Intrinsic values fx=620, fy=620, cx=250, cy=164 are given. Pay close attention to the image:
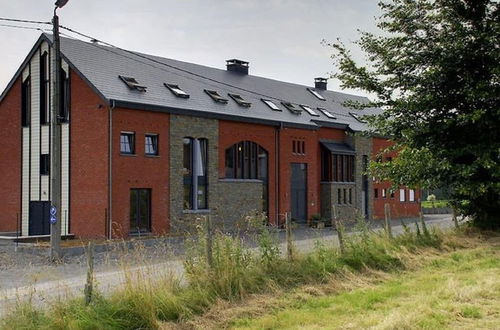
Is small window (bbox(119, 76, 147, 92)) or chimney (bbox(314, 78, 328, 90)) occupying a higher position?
chimney (bbox(314, 78, 328, 90))

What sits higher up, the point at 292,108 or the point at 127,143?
the point at 292,108

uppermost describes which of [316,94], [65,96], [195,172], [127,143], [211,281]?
[316,94]

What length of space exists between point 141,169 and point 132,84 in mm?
3560

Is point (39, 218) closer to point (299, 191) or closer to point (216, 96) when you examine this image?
point (216, 96)

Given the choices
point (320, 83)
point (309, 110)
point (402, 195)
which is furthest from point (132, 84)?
point (402, 195)

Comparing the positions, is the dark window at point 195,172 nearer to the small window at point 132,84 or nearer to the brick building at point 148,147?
the brick building at point 148,147

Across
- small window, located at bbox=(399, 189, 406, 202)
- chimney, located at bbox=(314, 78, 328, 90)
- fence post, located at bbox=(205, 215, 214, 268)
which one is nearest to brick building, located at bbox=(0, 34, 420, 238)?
small window, located at bbox=(399, 189, 406, 202)

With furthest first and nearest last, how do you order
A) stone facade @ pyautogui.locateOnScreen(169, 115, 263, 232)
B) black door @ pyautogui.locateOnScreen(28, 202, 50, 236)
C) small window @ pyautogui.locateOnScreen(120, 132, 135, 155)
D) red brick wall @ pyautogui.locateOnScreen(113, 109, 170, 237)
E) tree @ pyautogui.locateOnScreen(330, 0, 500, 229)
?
black door @ pyautogui.locateOnScreen(28, 202, 50, 236) < stone facade @ pyautogui.locateOnScreen(169, 115, 263, 232) < small window @ pyautogui.locateOnScreen(120, 132, 135, 155) < red brick wall @ pyautogui.locateOnScreen(113, 109, 170, 237) < tree @ pyautogui.locateOnScreen(330, 0, 500, 229)

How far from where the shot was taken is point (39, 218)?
26703mm

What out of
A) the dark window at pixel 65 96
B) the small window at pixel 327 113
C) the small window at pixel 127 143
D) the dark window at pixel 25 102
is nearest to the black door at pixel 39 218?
the dark window at pixel 25 102

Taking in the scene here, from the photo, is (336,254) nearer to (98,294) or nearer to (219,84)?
(98,294)

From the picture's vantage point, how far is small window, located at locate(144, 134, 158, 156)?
2558 centimetres

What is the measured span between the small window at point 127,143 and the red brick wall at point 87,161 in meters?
0.81

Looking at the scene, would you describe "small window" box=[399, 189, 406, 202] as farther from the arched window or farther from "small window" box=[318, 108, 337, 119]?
the arched window
